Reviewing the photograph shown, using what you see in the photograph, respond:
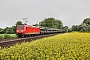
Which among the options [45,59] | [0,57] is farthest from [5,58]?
[45,59]

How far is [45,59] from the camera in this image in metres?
7.28

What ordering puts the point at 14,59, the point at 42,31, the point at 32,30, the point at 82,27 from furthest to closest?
1. the point at 82,27
2. the point at 42,31
3. the point at 32,30
4. the point at 14,59

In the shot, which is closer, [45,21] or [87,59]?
[87,59]

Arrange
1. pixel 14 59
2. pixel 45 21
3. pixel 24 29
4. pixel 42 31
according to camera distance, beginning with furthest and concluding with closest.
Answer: pixel 45 21, pixel 42 31, pixel 24 29, pixel 14 59

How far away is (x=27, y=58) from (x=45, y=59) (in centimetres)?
51

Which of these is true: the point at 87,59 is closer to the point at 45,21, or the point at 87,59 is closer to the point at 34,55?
the point at 34,55

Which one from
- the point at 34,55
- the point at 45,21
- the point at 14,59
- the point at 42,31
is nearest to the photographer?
the point at 14,59

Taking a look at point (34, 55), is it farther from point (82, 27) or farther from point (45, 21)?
point (45, 21)

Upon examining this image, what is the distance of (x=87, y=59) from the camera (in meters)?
8.08

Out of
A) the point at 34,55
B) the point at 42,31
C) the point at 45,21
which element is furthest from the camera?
the point at 45,21

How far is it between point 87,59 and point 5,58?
2646 millimetres

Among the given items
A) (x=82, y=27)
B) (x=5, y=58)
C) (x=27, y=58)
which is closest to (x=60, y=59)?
(x=27, y=58)

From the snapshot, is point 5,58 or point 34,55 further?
point 34,55

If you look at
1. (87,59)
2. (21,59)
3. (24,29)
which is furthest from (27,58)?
(24,29)
